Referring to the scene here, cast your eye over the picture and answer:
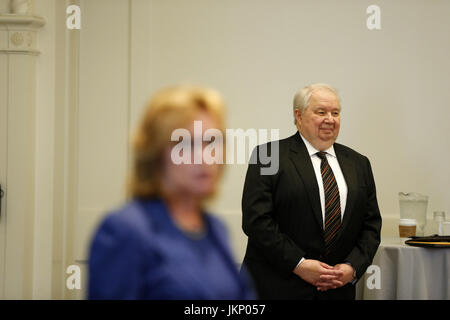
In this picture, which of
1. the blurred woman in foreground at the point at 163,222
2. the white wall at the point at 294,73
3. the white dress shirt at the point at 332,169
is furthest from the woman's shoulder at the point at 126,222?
the white wall at the point at 294,73

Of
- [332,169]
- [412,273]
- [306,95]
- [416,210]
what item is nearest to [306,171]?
[332,169]

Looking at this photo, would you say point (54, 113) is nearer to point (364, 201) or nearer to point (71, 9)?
point (71, 9)

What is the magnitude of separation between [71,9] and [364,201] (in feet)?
7.38

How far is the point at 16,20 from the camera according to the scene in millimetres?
3812

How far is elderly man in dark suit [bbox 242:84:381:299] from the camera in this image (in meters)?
2.56

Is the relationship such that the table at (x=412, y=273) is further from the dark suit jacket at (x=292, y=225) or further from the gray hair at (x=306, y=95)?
the gray hair at (x=306, y=95)

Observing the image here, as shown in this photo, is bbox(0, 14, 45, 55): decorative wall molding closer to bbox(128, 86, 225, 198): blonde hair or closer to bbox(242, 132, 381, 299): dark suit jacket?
bbox(242, 132, 381, 299): dark suit jacket

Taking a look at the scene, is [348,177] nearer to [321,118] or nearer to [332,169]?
[332,169]

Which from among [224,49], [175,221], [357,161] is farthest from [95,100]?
[175,221]

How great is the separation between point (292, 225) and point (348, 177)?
32 cm

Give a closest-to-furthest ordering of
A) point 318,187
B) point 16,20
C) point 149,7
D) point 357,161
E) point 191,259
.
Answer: point 191,259 → point 318,187 → point 357,161 → point 16,20 → point 149,7

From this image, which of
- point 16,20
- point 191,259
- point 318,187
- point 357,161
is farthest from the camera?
point 16,20

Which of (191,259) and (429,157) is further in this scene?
(429,157)
